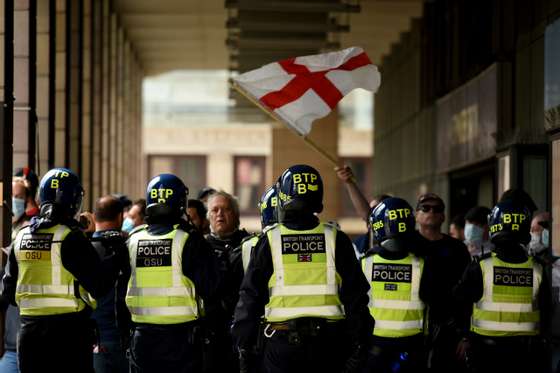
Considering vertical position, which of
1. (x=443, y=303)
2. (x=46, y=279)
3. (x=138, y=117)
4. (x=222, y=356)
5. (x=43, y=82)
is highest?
(x=138, y=117)

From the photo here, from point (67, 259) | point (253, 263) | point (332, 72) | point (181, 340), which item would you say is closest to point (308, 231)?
point (253, 263)

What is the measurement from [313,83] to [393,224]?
317 cm

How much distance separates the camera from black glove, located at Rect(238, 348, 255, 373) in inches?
252

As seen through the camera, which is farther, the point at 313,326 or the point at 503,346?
the point at 503,346

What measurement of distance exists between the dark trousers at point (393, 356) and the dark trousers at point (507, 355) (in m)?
0.49

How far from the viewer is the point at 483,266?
25.4ft

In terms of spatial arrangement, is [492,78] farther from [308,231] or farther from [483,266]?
[308,231]

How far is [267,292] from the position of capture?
20.9 ft

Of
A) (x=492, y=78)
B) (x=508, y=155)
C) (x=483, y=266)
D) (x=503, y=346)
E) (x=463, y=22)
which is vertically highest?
(x=463, y=22)

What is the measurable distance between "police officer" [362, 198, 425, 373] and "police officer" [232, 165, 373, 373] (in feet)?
4.14

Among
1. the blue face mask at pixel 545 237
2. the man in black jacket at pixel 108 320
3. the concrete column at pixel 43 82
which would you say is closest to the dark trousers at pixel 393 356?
the man in black jacket at pixel 108 320

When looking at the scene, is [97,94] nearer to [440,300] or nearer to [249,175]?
[440,300]

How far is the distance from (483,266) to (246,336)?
2.21 m

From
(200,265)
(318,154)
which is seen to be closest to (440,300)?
(200,265)
